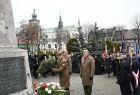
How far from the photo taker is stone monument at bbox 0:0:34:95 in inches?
295

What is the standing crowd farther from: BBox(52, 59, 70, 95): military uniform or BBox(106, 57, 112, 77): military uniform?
BBox(106, 57, 112, 77): military uniform

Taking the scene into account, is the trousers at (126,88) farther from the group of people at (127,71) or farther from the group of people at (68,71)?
the group of people at (68,71)

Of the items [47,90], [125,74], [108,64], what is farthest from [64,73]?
[108,64]

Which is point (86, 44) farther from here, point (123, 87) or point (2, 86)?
point (2, 86)

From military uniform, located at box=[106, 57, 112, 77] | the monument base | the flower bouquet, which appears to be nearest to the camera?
the monument base

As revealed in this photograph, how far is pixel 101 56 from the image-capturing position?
23.9 meters

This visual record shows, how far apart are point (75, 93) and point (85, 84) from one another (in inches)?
103

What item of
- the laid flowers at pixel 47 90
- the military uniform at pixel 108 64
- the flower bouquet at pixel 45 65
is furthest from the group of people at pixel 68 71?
the military uniform at pixel 108 64

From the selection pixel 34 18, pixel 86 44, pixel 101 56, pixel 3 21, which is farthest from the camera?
pixel 34 18

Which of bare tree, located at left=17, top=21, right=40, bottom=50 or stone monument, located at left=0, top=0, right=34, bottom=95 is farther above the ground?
bare tree, located at left=17, top=21, right=40, bottom=50

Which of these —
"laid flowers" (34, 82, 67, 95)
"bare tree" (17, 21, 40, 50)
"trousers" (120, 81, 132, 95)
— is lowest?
"trousers" (120, 81, 132, 95)

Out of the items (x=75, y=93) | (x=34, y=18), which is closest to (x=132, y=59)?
(x=75, y=93)

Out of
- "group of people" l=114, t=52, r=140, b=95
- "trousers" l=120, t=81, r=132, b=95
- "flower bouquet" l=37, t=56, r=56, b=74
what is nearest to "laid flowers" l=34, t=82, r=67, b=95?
"group of people" l=114, t=52, r=140, b=95

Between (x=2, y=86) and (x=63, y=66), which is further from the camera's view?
(x=63, y=66)
